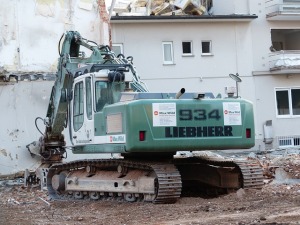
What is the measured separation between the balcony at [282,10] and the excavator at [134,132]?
704 inches

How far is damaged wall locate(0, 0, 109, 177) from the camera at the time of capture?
2262cm

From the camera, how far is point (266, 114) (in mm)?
32000

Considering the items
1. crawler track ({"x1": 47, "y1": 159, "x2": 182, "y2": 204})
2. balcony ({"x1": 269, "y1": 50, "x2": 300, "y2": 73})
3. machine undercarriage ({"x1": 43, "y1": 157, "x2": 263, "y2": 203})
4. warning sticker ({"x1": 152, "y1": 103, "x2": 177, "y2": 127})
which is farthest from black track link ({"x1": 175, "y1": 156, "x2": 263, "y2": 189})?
balcony ({"x1": 269, "y1": 50, "x2": 300, "y2": 73})

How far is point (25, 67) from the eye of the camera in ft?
75.7

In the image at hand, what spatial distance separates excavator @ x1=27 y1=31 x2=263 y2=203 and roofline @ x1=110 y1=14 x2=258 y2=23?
13251 millimetres

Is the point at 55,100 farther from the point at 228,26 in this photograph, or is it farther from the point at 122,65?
the point at 228,26

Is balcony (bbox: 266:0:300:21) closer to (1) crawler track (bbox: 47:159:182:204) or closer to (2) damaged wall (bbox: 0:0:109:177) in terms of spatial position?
(2) damaged wall (bbox: 0:0:109:177)

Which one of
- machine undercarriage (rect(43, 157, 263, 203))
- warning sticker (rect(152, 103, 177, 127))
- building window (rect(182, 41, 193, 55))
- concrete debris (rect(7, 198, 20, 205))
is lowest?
concrete debris (rect(7, 198, 20, 205))

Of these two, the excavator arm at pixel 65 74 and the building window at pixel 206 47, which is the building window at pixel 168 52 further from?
the excavator arm at pixel 65 74

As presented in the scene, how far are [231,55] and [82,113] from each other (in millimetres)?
17935

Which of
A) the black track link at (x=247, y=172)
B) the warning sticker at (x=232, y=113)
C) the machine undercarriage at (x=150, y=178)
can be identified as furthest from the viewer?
the black track link at (x=247, y=172)

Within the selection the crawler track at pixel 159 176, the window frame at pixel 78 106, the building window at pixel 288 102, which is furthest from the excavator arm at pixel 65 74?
the building window at pixel 288 102

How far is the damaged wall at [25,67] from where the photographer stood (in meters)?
22.6

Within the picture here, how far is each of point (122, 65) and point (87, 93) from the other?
1.05 meters
